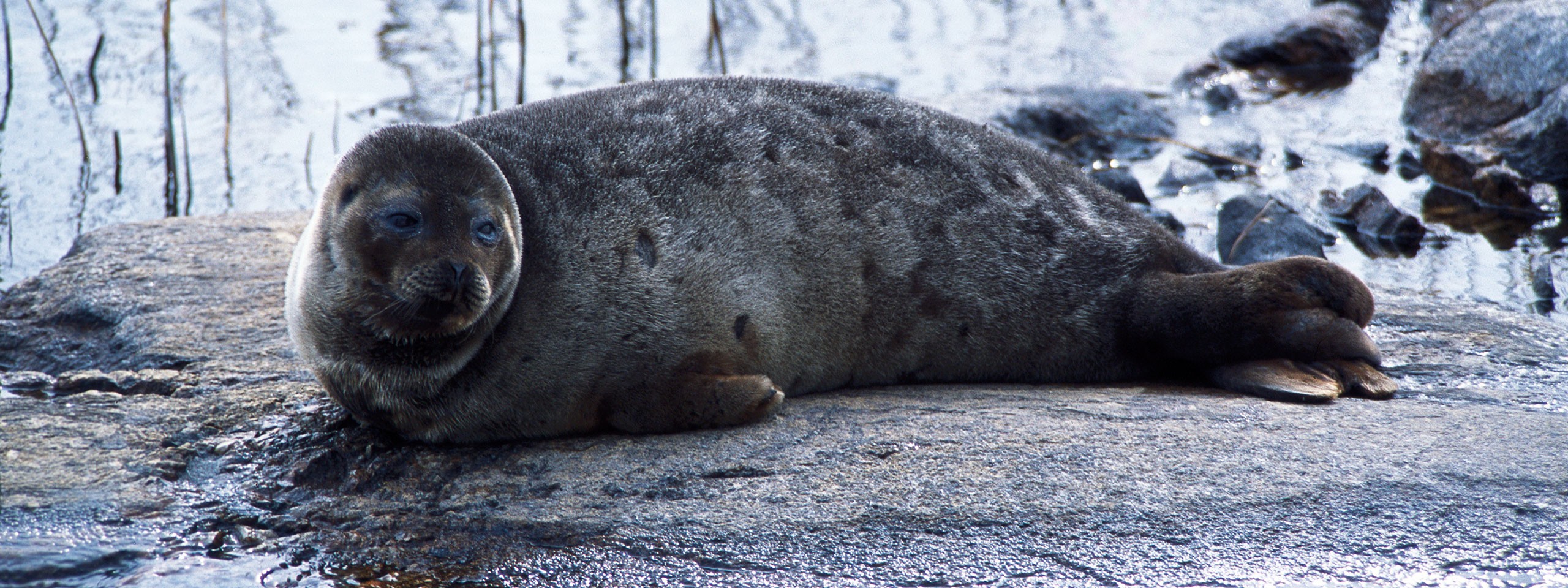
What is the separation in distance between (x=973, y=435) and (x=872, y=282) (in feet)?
2.43

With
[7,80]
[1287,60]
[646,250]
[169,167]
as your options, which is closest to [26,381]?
[646,250]

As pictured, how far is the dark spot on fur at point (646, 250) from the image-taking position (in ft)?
13.0

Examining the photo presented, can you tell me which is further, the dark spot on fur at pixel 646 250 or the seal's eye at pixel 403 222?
the dark spot on fur at pixel 646 250

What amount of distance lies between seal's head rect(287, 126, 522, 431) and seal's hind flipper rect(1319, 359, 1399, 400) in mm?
2695

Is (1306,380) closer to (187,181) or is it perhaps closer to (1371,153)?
(1371,153)

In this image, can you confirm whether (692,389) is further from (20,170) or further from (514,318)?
(20,170)

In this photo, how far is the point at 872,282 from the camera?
14.1 ft

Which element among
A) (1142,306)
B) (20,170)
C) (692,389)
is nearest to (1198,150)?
Answer: (1142,306)

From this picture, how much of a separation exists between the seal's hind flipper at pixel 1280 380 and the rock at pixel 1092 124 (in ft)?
15.3

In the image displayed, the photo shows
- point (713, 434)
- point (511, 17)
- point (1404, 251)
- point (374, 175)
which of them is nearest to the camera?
point (374, 175)

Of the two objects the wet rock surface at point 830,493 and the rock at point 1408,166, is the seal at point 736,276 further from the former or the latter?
the rock at point 1408,166

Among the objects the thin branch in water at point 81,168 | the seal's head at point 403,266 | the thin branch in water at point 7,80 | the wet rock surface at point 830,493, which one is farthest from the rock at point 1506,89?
the thin branch in water at point 7,80

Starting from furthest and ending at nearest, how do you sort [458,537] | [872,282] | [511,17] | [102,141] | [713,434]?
[511,17] < [102,141] < [872,282] < [713,434] < [458,537]

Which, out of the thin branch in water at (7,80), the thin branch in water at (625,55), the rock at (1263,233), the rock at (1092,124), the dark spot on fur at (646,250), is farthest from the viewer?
the thin branch in water at (625,55)
